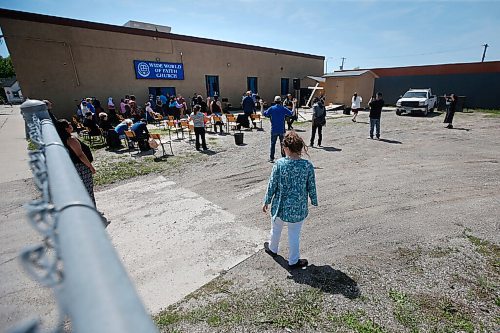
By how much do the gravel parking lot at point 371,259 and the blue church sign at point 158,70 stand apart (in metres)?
14.8

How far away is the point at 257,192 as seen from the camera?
6.06 meters

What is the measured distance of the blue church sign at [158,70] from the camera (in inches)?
742

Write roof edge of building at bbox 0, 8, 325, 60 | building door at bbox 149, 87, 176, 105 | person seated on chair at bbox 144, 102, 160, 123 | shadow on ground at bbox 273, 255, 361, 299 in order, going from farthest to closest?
building door at bbox 149, 87, 176, 105, person seated on chair at bbox 144, 102, 160, 123, roof edge of building at bbox 0, 8, 325, 60, shadow on ground at bbox 273, 255, 361, 299

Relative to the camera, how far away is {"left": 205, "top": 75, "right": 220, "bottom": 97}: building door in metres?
23.4

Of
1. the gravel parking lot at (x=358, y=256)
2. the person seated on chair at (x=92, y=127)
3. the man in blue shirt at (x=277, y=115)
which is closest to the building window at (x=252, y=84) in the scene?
the person seated on chair at (x=92, y=127)

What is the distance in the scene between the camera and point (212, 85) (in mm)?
23875

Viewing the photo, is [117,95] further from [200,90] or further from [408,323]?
[408,323]

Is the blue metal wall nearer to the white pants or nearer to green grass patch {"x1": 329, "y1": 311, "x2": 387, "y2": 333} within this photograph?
the white pants

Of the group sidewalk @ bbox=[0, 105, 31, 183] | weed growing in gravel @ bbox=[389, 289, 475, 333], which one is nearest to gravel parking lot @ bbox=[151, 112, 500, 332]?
weed growing in gravel @ bbox=[389, 289, 475, 333]

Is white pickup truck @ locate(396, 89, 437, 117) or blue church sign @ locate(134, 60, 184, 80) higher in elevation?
blue church sign @ locate(134, 60, 184, 80)

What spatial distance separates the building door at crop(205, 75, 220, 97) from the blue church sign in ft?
9.01

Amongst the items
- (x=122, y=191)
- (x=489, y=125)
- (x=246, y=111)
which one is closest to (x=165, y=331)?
(x=122, y=191)

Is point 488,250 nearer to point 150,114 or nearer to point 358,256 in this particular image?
point 358,256

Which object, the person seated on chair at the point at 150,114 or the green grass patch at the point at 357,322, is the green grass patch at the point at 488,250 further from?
the person seated on chair at the point at 150,114
